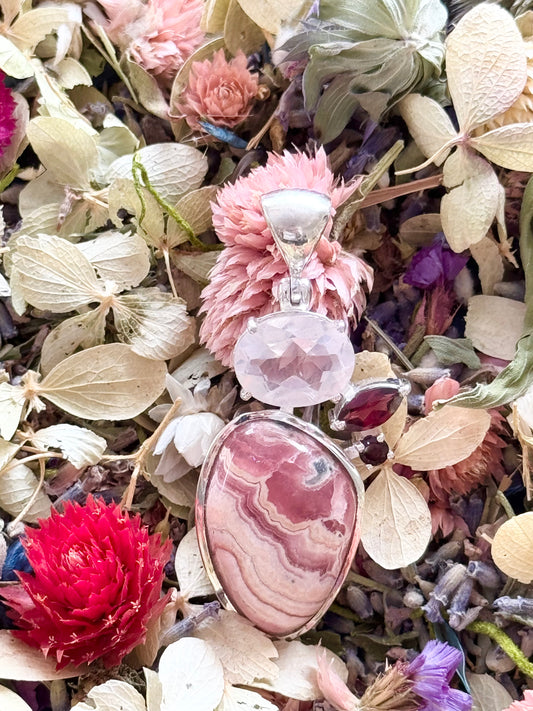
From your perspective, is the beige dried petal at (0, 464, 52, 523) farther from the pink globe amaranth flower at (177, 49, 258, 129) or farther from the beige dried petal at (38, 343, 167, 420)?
the pink globe amaranth flower at (177, 49, 258, 129)

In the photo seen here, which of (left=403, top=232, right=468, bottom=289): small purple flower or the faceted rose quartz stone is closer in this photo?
the faceted rose quartz stone

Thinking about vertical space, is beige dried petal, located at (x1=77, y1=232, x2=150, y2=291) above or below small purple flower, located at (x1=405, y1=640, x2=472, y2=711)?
above

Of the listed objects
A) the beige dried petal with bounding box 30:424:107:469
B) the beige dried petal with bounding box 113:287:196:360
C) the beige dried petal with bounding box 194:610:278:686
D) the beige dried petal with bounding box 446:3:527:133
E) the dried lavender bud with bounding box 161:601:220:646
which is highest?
the beige dried petal with bounding box 446:3:527:133

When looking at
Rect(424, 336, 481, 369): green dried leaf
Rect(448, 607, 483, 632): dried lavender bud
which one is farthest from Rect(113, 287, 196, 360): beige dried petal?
Rect(448, 607, 483, 632): dried lavender bud

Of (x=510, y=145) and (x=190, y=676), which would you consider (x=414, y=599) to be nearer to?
(x=190, y=676)

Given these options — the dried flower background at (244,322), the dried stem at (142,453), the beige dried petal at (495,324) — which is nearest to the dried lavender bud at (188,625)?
the dried flower background at (244,322)

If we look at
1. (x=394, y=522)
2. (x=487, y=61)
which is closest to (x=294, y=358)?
(x=394, y=522)

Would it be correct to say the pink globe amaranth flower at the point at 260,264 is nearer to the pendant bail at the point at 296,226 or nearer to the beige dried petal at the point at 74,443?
the pendant bail at the point at 296,226
